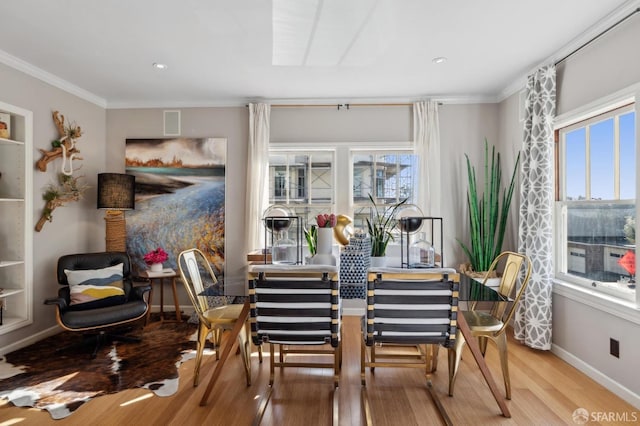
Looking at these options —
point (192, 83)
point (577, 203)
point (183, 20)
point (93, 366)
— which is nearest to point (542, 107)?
point (577, 203)

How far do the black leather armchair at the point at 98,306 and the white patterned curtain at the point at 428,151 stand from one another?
3162 millimetres

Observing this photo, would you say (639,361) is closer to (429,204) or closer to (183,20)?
(429,204)

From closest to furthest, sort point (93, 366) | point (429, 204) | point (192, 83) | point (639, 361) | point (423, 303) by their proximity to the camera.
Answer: point (423, 303), point (639, 361), point (93, 366), point (192, 83), point (429, 204)

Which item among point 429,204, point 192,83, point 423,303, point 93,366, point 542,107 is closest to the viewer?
point 423,303

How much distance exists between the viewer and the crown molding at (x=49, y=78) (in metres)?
3.09

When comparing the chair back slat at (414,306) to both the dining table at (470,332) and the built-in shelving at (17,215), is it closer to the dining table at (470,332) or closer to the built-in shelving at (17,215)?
the dining table at (470,332)

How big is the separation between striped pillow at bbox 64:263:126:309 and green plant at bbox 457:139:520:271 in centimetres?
366

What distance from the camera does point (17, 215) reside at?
3297 mm

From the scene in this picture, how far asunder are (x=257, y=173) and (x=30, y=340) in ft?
9.05

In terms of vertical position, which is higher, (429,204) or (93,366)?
(429,204)

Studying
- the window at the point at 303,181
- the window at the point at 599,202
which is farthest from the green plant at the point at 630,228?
the window at the point at 303,181

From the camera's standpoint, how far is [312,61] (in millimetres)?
3104

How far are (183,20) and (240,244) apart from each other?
2.53 m

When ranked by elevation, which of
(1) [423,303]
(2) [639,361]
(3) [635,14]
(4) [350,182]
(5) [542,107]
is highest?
(3) [635,14]
